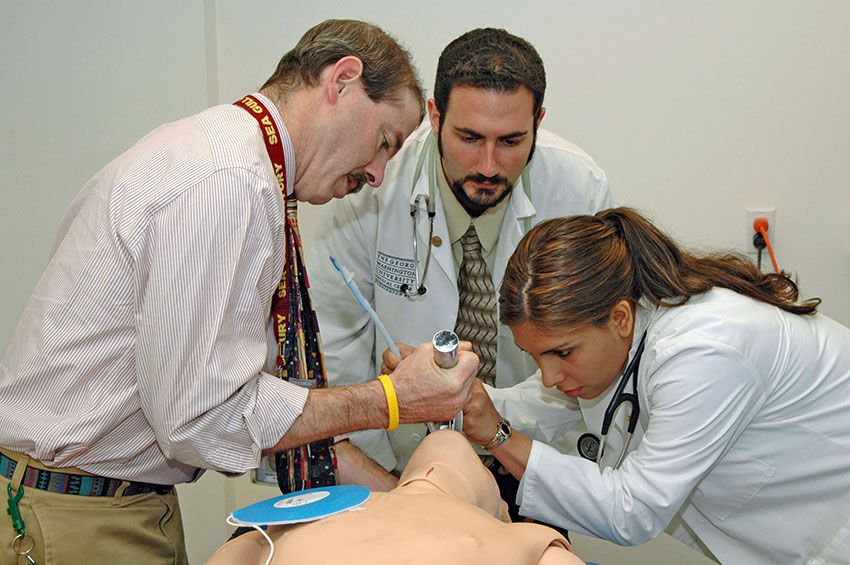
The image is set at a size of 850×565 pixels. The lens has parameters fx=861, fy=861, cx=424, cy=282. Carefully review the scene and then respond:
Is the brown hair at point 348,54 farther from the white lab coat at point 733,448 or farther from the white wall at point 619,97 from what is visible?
the white wall at point 619,97

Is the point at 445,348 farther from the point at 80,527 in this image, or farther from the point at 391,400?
the point at 80,527

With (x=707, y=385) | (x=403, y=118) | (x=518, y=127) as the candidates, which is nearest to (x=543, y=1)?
(x=518, y=127)

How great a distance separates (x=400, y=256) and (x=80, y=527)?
3.25 ft

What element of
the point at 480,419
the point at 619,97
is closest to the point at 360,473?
the point at 480,419

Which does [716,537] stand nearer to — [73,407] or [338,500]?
[338,500]

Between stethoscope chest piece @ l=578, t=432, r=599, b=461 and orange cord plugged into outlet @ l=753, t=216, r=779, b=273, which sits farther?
orange cord plugged into outlet @ l=753, t=216, r=779, b=273

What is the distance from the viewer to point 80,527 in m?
1.25

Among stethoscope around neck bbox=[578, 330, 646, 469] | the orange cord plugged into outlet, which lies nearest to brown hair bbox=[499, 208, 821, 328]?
stethoscope around neck bbox=[578, 330, 646, 469]

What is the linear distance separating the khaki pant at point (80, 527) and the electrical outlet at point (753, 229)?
1.89 meters

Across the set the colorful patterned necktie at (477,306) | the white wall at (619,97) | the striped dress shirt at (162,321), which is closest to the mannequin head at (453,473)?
the striped dress shirt at (162,321)

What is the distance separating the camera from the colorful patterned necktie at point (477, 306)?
6.56 feet

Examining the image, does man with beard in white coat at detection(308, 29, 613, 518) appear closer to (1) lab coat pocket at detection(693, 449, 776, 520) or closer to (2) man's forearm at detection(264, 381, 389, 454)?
(1) lab coat pocket at detection(693, 449, 776, 520)

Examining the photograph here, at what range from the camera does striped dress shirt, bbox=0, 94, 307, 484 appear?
3.70ft

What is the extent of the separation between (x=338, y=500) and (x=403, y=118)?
0.69 meters
